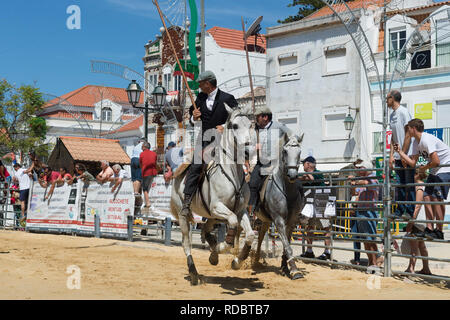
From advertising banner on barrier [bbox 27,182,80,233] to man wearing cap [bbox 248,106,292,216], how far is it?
A: 948 centimetres

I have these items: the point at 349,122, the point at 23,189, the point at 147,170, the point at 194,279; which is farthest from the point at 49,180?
the point at 349,122

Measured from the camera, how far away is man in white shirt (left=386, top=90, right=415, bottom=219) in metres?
9.87

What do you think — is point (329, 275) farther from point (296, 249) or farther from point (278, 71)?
point (278, 71)

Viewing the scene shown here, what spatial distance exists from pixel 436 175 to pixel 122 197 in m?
9.80

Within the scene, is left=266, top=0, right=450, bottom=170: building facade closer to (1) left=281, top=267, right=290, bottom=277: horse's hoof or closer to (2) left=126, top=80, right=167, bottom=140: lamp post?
(2) left=126, top=80, right=167, bottom=140: lamp post

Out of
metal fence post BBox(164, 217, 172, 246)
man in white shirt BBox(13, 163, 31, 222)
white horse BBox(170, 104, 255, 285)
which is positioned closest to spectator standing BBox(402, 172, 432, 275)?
white horse BBox(170, 104, 255, 285)

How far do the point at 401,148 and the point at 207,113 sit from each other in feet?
10.9

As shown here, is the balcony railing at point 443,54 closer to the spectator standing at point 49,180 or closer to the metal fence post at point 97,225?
the spectator standing at point 49,180

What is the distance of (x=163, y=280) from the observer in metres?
9.22

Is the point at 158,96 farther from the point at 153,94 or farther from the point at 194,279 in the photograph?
the point at 194,279

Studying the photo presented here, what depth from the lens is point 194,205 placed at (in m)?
9.65

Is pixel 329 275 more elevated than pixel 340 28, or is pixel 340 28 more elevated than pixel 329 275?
pixel 340 28
